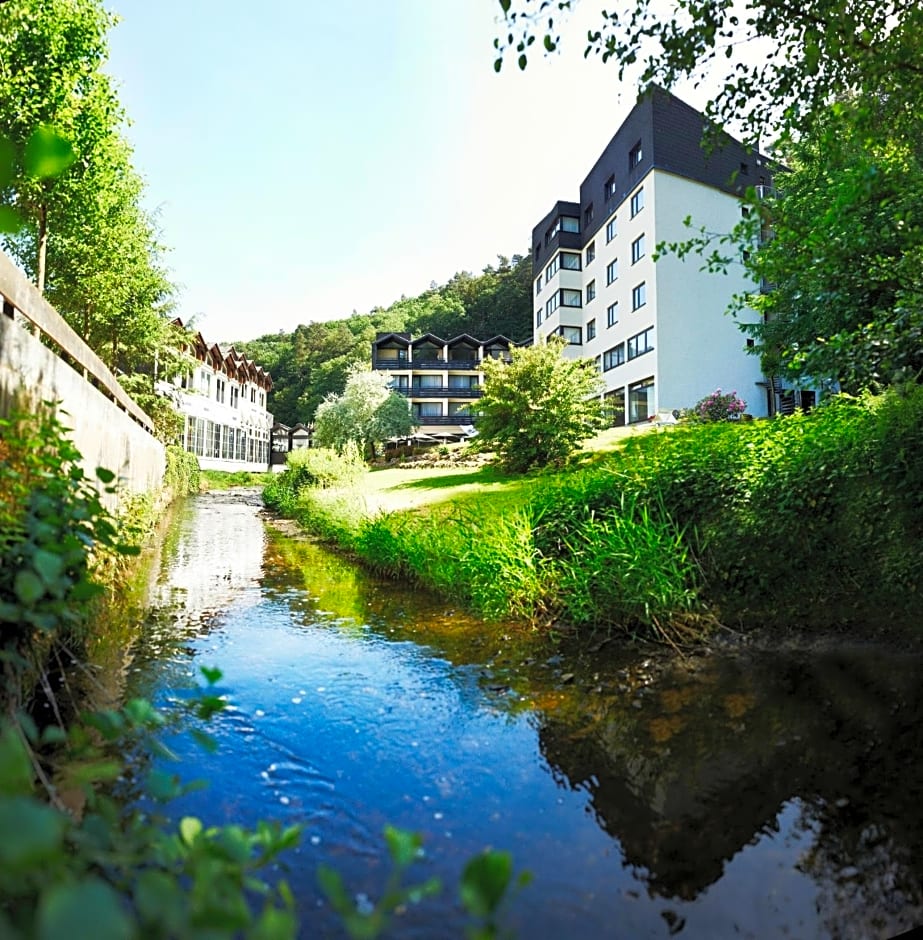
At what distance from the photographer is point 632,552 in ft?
18.7

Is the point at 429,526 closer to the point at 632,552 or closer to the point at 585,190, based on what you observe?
the point at 632,552

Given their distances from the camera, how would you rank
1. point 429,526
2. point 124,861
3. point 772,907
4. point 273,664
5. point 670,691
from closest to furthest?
point 124,861 < point 772,907 < point 670,691 < point 273,664 < point 429,526

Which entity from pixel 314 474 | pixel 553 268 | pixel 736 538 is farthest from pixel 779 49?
pixel 553 268

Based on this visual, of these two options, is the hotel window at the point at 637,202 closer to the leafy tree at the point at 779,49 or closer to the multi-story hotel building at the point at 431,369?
the multi-story hotel building at the point at 431,369

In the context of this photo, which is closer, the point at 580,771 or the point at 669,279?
the point at 580,771

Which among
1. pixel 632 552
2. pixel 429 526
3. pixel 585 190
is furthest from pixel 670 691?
pixel 585 190

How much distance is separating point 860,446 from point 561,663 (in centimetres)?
306

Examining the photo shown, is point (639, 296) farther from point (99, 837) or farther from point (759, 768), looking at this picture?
point (99, 837)

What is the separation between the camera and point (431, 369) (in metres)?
51.7

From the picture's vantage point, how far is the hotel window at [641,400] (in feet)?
90.9

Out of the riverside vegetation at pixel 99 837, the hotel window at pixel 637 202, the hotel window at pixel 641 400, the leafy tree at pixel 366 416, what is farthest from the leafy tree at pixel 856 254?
the leafy tree at pixel 366 416

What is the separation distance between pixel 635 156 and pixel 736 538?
1132 inches

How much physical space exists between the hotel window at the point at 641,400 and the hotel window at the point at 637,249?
5.72 metres

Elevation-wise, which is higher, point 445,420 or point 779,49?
point 445,420
